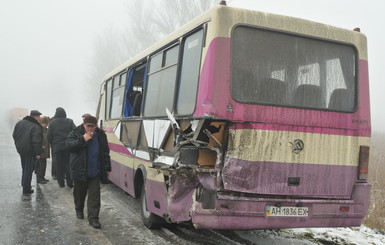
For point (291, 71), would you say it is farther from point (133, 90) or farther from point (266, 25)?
point (133, 90)

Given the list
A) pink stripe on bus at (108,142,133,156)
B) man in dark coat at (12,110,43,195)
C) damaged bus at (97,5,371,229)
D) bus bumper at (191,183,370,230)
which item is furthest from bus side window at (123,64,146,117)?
bus bumper at (191,183,370,230)

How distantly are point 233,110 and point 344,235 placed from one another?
2918 millimetres

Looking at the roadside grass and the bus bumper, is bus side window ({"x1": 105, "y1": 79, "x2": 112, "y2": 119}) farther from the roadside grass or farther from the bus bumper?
the roadside grass

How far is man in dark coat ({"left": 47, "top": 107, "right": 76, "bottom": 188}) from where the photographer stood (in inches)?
334

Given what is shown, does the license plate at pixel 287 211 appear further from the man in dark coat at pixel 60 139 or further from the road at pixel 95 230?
the man in dark coat at pixel 60 139

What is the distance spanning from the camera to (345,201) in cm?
437

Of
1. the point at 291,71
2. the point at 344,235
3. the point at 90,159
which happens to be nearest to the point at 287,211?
the point at 291,71

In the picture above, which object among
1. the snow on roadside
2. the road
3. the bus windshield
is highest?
the bus windshield

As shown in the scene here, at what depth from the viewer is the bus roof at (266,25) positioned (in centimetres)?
405

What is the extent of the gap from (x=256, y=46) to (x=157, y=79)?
5.70 ft

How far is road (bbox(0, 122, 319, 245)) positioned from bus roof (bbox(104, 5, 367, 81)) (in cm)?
269

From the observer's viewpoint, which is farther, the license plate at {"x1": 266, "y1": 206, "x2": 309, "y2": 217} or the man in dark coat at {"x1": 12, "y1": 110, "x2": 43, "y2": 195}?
the man in dark coat at {"x1": 12, "y1": 110, "x2": 43, "y2": 195}

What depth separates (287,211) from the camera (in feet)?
13.6

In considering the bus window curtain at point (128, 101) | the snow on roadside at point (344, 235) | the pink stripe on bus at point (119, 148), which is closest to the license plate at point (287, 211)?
the snow on roadside at point (344, 235)
